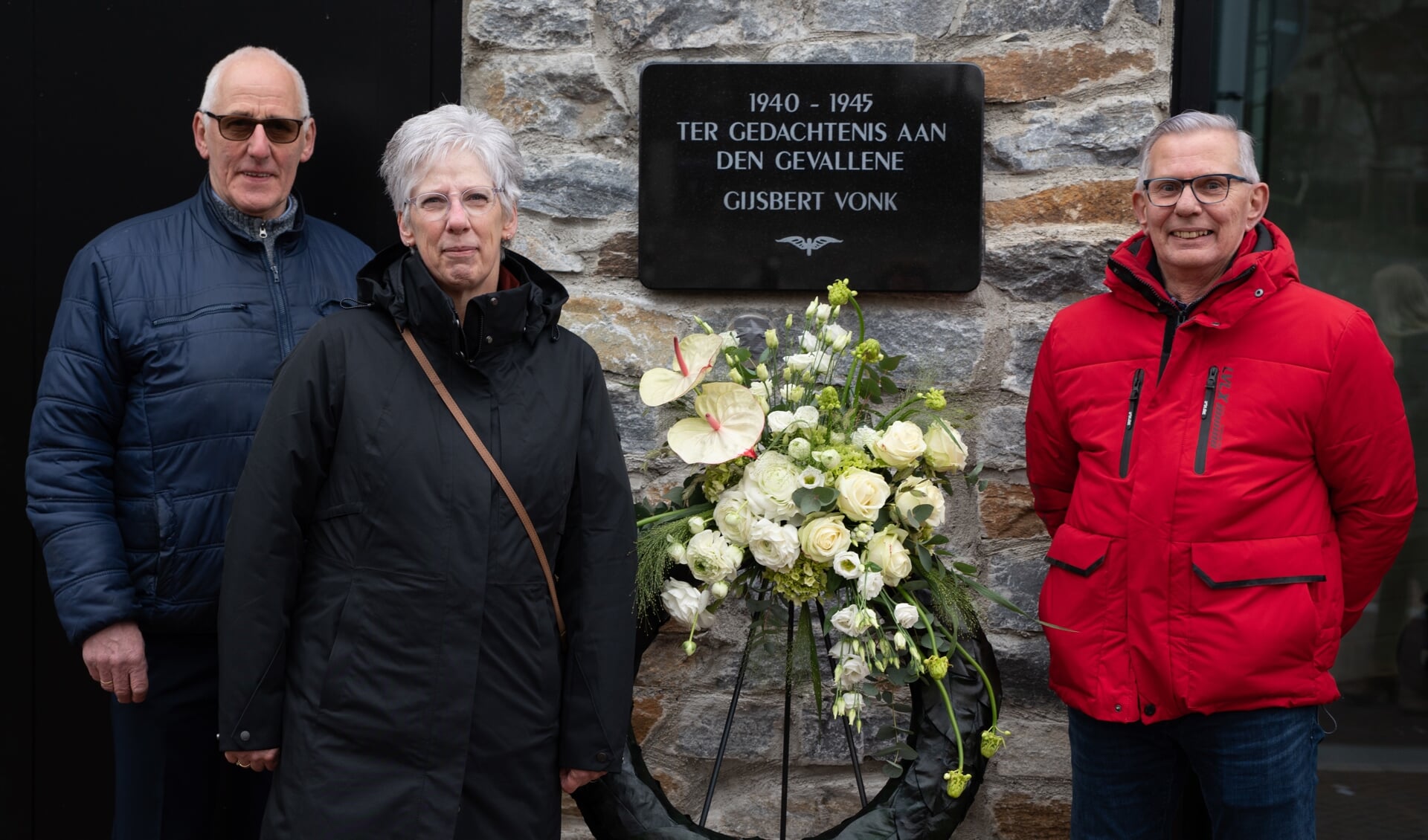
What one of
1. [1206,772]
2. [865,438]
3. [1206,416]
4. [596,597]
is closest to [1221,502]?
[1206,416]

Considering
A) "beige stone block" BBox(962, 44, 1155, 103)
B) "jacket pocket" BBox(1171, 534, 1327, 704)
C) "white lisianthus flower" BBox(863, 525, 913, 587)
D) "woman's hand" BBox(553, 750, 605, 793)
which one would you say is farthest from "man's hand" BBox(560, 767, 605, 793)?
"beige stone block" BBox(962, 44, 1155, 103)

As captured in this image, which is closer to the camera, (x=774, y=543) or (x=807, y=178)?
(x=774, y=543)

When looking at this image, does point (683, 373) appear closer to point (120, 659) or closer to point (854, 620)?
point (854, 620)

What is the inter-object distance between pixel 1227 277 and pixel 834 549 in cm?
85

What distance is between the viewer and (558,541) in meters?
2.18

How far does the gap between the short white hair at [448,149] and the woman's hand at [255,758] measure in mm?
922

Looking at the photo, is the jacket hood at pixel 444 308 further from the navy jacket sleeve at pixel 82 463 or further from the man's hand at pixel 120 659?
the man's hand at pixel 120 659

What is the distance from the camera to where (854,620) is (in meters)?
2.16

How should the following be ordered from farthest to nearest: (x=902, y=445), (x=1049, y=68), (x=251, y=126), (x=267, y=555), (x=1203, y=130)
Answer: (x=1049, y=68)
(x=251, y=126)
(x=1203, y=130)
(x=902, y=445)
(x=267, y=555)

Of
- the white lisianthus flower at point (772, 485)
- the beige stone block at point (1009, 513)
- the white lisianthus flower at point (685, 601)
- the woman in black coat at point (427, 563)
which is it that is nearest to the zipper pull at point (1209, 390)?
the white lisianthus flower at point (772, 485)

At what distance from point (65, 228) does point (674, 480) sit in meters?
1.61

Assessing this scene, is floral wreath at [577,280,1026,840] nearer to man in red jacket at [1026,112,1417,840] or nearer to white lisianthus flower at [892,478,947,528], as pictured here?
→ white lisianthus flower at [892,478,947,528]

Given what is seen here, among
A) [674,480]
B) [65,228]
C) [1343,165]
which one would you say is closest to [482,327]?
[674,480]

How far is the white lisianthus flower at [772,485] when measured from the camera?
2209mm
